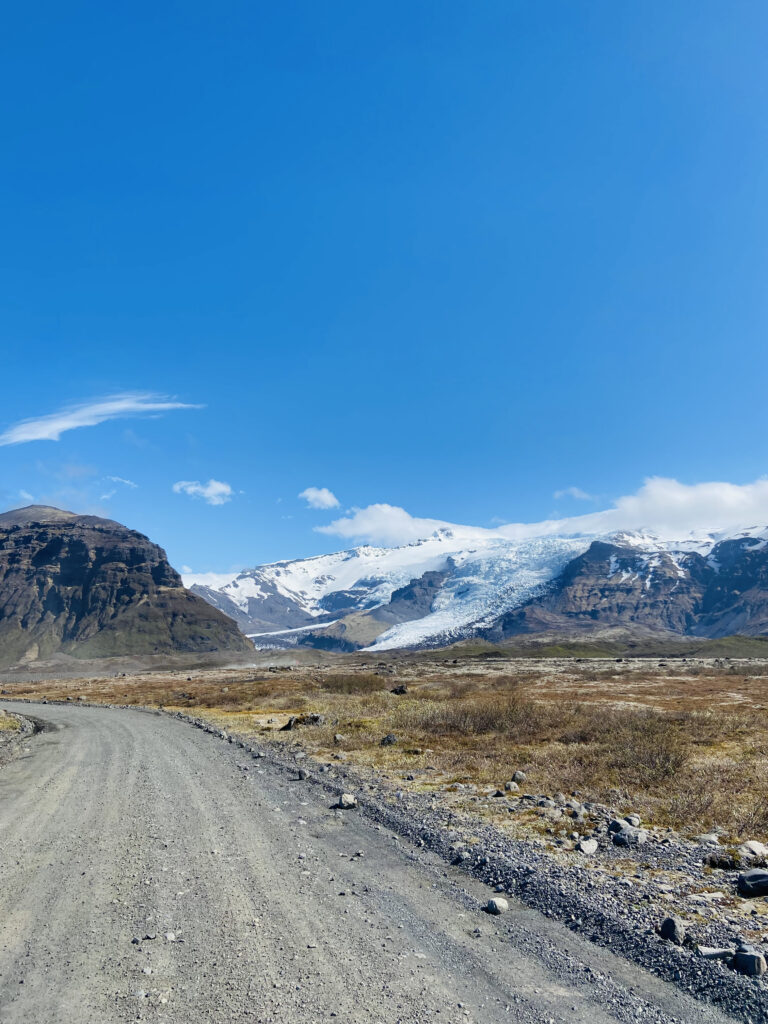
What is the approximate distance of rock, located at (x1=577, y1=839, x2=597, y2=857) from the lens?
1189 centimetres

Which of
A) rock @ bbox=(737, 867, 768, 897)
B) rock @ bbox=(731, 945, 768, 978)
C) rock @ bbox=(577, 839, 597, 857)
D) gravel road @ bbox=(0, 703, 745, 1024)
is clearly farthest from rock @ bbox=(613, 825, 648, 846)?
rock @ bbox=(731, 945, 768, 978)

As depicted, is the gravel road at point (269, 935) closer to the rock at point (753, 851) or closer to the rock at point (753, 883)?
the rock at point (753, 883)

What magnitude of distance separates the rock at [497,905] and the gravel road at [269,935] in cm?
14

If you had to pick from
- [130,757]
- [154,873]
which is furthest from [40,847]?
[130,757]

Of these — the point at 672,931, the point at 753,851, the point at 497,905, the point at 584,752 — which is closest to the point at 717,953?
the point at 672,931

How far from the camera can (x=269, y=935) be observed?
8508 millimetres

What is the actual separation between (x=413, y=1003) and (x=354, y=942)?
169 cm

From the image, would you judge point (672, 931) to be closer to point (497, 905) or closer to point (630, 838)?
point (497, 905)

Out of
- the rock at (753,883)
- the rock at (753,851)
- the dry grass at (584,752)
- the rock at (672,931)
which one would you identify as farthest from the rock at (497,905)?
the dry grass at (584,752)

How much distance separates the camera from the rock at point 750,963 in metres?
7.27

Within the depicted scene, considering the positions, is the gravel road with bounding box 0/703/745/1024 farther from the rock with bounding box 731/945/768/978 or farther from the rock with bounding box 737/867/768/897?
the rock with bounding box 737/867/768/897

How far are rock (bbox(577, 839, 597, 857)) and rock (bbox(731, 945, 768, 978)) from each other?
14.9 feet

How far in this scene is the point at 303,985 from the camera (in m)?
7.18

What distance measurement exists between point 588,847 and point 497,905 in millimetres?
3536
